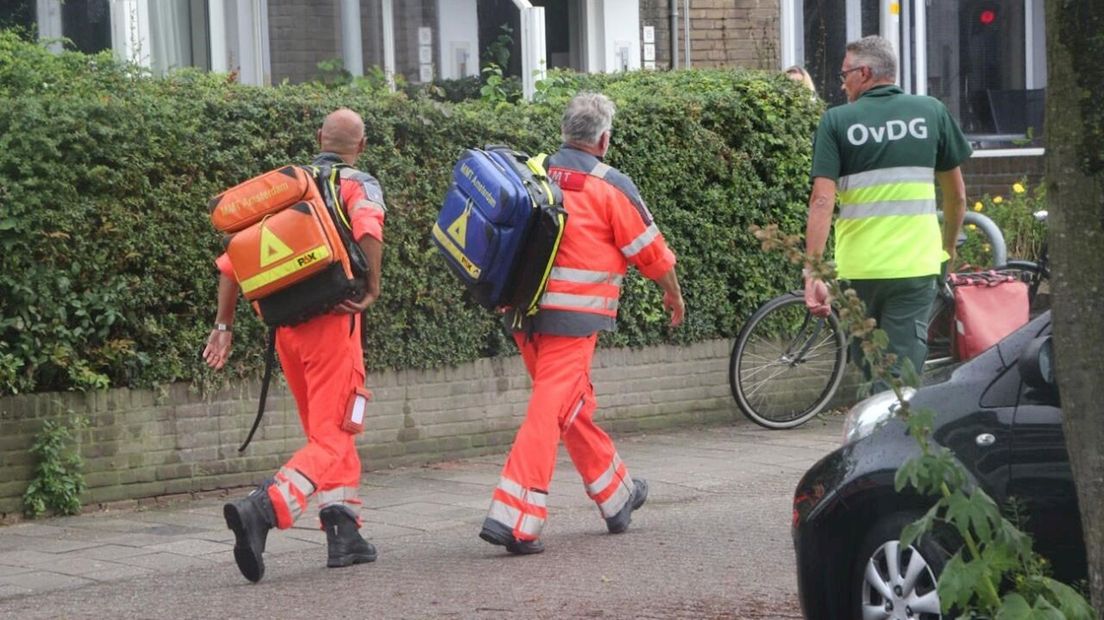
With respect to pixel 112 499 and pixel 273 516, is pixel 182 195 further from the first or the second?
pixel 273 516

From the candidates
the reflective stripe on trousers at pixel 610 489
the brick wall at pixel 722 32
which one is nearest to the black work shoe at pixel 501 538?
the reflective stripe on trousers at pixel 610 489

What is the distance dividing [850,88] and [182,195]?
129 inches

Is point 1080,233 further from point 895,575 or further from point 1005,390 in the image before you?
point 895,575

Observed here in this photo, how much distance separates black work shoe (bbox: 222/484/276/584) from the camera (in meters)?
6.77

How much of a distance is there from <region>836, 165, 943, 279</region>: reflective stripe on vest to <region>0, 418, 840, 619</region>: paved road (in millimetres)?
1219

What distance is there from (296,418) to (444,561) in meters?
2.33

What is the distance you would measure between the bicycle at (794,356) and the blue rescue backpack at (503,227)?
146 inches

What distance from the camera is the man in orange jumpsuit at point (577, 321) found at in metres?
7.24

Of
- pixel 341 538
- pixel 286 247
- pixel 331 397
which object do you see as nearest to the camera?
pixel 286 247

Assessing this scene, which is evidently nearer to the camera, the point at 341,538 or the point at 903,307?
the point at 341,538

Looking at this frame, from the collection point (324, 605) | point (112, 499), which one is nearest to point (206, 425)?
point (112, 499)

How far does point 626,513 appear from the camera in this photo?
7.73 meters

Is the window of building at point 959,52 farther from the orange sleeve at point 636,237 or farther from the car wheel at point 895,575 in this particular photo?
the car wheel at point 895,575

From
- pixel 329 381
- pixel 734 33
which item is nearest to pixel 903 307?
pixel 329 381
